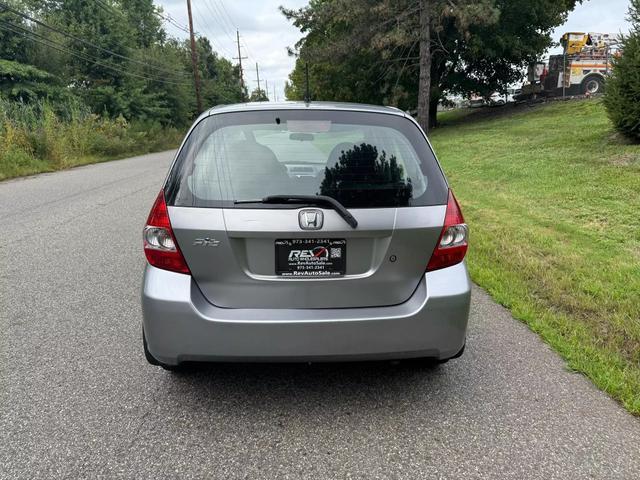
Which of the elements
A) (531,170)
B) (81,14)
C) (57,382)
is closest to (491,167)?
(531,170)

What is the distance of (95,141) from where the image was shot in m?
25.0

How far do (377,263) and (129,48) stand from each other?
1732 inches

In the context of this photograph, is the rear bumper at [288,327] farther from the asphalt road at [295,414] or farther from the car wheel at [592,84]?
the car wheel at [592,84]

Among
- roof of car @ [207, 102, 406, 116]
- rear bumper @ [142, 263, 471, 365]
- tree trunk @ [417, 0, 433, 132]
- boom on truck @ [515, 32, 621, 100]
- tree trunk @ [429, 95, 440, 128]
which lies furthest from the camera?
tree trunk @ [429, 95, 440, 128]

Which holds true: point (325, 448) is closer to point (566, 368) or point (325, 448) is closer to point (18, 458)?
point (18, 458)

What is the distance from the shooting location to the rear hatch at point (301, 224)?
98.7 inches

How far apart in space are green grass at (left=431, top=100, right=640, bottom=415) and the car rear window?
1.72 m

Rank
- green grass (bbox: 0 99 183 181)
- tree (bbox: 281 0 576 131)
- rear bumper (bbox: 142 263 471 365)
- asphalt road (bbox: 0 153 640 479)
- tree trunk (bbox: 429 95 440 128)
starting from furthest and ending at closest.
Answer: tree trunk (bbox: 429 95 440 128), tree (bbox: 281 0 576 131), green grass (bbox: 0 99 183 181), rear bumper (bbox: 142 263 471 365), asphalt road (bbox: 0 153 640 479)

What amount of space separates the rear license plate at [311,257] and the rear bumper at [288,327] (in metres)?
0.20

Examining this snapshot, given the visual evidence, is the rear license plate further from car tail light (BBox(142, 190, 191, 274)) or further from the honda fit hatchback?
car tail light (BBox(142, 190, 191, 274))

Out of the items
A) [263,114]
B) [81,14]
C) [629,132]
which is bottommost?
[629,132]

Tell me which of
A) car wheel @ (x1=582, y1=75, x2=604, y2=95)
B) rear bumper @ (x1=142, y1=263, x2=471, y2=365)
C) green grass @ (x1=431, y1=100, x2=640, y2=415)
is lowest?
green grass @ (x1=431, y1=100, x2=640, y2=415)

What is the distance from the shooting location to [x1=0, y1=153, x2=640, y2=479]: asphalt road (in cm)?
232

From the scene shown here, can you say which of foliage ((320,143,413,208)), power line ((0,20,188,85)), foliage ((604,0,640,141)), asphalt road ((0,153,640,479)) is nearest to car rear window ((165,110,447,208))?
foliage ((320,143,413,208))
